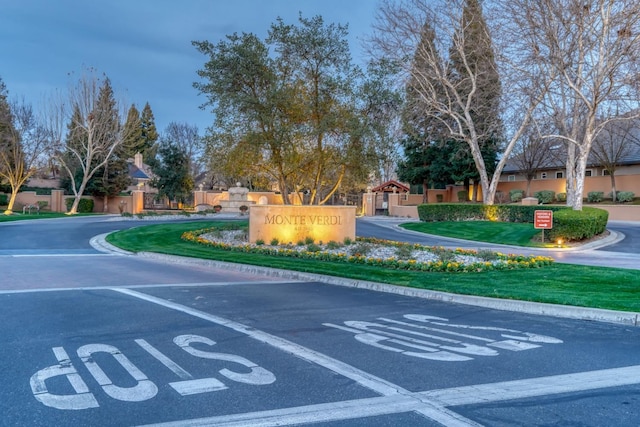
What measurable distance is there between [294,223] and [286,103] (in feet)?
13.9

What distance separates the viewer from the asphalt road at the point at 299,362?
13.2ft

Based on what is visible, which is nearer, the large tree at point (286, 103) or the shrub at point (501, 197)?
the large tree at point (286, 103)

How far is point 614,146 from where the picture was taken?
1496 inches

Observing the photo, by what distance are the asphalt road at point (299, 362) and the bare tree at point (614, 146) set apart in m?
33.8

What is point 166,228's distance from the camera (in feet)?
79.8

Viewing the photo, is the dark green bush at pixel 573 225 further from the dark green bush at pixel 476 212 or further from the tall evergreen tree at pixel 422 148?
the tall evergreen tree at pixel 422 148

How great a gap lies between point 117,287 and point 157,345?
478 cm

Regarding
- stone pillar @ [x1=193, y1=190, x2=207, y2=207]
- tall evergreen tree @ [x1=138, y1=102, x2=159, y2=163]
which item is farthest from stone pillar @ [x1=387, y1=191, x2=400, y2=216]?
tall evergreen tree @ [x1=138, y1=102, x2=159, y2=163]

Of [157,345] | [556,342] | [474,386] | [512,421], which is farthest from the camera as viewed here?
[556,342]

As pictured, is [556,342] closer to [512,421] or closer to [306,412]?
[512,421]

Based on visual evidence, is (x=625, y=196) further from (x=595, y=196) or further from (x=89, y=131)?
(x=89, y=131)

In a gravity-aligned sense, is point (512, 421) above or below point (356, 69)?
below

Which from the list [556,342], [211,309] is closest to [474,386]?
[556,342]

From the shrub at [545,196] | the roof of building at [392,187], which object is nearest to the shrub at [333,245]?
the shrub at [545,196]
